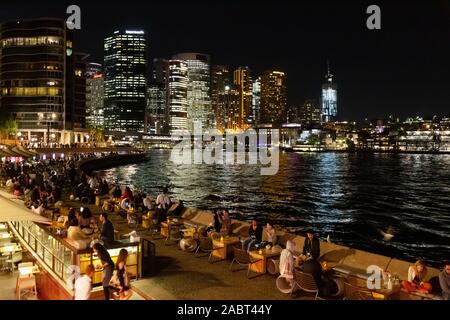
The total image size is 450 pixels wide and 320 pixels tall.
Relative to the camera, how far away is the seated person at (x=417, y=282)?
9.54 m

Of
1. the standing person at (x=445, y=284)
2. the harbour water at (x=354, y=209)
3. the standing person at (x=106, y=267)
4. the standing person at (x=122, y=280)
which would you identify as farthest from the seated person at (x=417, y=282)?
the harbour water at (x=354, y=209)

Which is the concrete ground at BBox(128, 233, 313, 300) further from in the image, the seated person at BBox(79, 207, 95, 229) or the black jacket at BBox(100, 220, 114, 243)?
the seated person at BBox(79, 207, 95, 229)

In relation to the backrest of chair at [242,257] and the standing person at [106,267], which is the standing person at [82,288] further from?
the backrest of chair at [242,257]

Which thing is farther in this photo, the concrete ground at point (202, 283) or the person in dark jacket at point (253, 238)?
the person in dark jacket at point (253, 238)

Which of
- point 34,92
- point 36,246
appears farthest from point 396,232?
point 34,92

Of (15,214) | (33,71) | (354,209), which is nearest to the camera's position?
(15,214)

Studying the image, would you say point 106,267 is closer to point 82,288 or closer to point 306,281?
point 82,288

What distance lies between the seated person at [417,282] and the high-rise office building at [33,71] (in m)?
130

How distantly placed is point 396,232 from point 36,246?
24622mm

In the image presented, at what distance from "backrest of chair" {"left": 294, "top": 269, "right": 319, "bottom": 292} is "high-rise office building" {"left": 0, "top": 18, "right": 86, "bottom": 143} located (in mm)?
129092

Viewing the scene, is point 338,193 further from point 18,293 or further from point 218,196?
point 18,293

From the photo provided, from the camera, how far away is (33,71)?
12850 centimetres

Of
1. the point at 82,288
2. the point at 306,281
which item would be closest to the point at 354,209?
the point at 306,281

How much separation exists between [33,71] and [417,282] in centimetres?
13596
